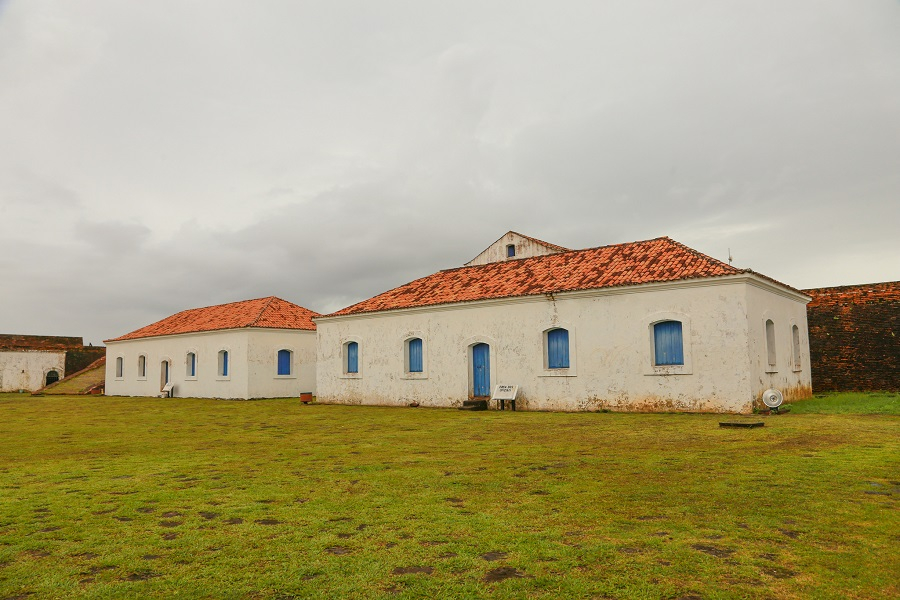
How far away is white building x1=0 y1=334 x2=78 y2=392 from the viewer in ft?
132

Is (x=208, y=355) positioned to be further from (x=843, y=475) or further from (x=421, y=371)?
(x=843, y=475)

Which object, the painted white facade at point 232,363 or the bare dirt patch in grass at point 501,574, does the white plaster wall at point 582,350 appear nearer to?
the painted white facade at point 232,363

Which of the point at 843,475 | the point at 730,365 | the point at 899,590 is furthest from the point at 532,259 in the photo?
the point at 899,590

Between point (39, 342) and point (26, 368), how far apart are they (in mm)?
3122

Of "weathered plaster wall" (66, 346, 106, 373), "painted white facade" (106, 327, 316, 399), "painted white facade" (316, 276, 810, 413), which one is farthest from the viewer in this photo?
"weathered plaster wall" (66, 346, 106, 373)

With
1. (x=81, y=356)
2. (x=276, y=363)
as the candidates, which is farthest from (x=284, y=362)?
(x=81, y=356)

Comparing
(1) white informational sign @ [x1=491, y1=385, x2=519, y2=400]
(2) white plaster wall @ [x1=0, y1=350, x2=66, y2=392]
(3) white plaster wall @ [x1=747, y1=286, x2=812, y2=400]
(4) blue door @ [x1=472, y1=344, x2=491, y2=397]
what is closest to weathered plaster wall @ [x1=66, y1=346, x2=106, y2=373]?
(2) white plaster wall @ [x1=0, y1=350, x2=66, y2=392]

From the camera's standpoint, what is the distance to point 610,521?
4902 mm

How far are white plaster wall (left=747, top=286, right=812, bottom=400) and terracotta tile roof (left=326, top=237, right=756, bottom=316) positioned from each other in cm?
153

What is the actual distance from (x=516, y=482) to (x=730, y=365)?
10.3 m

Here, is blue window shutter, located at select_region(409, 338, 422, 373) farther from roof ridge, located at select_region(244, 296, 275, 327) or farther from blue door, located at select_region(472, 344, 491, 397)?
roof ridge, located at select_region(244, 296, 275, 327)

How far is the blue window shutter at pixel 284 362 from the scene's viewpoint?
2858cm

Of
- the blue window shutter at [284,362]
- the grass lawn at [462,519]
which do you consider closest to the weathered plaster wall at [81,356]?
the blue window shutter at [284,362]

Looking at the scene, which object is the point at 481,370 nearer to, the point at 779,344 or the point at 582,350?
the point at 582,350
